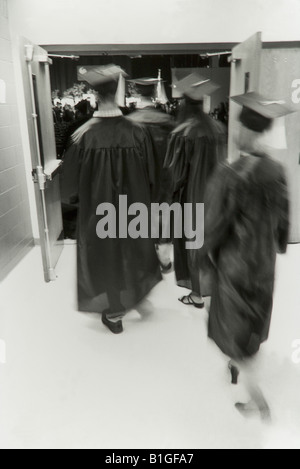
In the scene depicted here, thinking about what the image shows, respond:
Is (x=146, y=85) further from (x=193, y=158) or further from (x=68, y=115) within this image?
(x=193, y=158)

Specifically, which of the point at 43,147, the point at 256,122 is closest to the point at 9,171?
the point at 43,147

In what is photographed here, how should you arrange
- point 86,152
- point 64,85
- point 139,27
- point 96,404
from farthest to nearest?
point 64,85
point 139,27
point 86,152
point 96,404

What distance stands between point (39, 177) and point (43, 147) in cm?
35

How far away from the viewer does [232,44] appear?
11.9 ft

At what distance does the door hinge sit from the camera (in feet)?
10.0

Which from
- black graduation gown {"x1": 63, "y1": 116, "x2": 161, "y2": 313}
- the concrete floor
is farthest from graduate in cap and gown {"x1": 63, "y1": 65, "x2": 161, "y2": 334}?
the concrete floor

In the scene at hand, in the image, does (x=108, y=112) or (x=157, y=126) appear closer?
(x=108, y=112)

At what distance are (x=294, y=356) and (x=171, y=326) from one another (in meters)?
0.81

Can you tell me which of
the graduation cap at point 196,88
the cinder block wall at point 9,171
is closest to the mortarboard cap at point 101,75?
the graduation cap at point 196,88

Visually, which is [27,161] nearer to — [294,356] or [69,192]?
[69,192]

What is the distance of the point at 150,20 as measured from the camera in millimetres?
3561

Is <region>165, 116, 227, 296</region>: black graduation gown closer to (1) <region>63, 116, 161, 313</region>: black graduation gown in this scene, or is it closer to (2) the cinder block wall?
(1) <region>63, 116, 161, 313</region>: black graduation gown

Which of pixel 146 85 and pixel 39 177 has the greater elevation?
pixel 146 85
